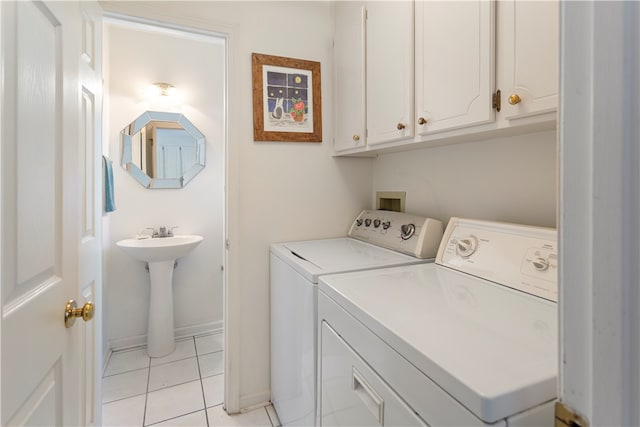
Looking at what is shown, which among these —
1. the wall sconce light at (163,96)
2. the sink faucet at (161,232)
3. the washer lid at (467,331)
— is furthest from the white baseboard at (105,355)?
the washer lid at (467,331)

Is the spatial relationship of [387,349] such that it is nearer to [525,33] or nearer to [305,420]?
[305,420]

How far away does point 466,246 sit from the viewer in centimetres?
126

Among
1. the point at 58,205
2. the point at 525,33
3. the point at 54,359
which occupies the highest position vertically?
the point at 525,33

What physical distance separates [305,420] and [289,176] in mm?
1254

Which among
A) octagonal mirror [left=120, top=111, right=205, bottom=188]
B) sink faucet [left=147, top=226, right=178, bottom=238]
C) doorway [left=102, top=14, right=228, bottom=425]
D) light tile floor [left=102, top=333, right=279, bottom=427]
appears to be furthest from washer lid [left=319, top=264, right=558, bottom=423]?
octagonal mirror [left=120, top=111, right=205, bottom=188]

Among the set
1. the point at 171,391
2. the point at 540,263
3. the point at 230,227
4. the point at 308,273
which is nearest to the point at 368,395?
the point at 308,273

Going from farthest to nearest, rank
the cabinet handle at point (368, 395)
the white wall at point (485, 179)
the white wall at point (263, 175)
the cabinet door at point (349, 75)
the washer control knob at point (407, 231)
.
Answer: the white wall at point (263, 175) → the cabinet door at point (349, 75) → the washer control knob at point (407, 231) → the white wall at point (485, 179) → the cabinet handle at point (368, 395)

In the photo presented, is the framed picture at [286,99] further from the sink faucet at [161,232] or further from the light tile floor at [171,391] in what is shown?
the light tile floor at [171,391]

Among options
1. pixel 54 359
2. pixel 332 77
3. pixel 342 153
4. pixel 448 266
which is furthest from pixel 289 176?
pixel 54 359

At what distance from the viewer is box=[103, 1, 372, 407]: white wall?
1.77 m

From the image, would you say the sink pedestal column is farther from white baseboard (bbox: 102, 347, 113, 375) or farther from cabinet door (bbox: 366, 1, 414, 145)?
cabinet door (bbox: 366, 1, 414, 145)

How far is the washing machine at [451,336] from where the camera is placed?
22.2 inches

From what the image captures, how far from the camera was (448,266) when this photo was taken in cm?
131

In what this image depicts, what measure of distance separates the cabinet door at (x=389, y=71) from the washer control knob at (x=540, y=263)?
670 millimetres
